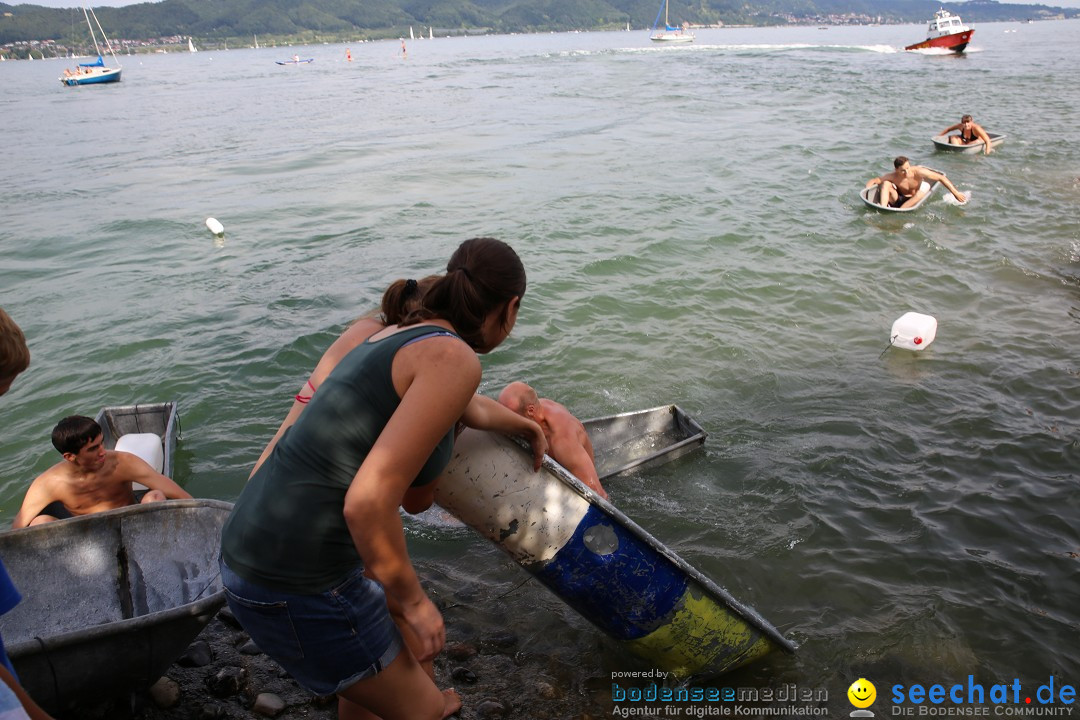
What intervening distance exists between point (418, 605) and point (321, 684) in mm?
515

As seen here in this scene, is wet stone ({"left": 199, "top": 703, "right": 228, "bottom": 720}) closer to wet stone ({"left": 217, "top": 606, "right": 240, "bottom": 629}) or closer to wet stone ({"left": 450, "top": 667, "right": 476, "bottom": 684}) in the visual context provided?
wet stone ({"left": 217, "top": 606, "right": 240, "bottom": 629})

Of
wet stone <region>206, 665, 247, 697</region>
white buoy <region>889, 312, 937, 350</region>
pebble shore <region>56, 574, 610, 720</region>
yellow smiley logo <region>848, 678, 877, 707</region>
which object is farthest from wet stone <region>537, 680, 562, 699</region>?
white buoy <region>889, 312, 937, 350</region>

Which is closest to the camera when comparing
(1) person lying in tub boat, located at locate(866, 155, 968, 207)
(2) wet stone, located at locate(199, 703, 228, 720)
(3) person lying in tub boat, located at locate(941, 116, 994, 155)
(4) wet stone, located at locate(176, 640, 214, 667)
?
(2) wet stone, located at locate(199, 703, 228, 720)

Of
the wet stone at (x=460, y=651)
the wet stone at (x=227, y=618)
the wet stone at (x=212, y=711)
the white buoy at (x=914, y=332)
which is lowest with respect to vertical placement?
the white buoy at (x=914, y=332)

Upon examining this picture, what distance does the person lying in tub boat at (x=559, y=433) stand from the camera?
18.1ft

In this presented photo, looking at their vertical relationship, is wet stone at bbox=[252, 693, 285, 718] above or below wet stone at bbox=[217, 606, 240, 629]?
above

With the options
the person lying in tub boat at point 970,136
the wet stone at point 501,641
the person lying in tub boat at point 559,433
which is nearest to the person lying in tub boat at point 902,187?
the person lying in tub boat at point 970,136

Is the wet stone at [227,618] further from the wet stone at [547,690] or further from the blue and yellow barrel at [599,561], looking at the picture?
the blue and yellow barrel at [599,561]

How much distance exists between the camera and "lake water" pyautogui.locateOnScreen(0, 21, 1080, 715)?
5855mm

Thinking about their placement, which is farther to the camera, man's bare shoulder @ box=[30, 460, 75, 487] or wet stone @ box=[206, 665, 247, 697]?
man's bare shoulder @ box=[30, 460, 75, 487]

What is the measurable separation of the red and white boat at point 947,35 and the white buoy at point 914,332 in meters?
63.4

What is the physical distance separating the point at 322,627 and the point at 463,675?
2.39m

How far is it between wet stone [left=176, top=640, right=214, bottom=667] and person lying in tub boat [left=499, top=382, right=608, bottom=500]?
2.53 m

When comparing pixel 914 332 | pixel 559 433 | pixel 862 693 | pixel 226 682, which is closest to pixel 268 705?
pixel 226 682
